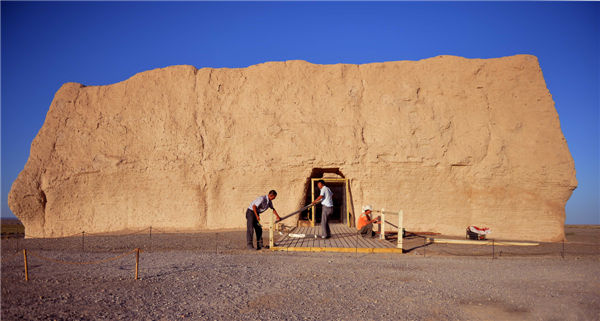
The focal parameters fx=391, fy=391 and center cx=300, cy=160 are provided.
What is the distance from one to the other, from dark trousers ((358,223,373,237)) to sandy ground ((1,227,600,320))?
7.58 ft

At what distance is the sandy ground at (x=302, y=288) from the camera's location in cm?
446

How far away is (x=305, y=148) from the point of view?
14.9 meters

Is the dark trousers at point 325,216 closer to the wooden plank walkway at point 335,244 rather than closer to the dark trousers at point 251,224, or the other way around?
the wooden plank walkway at point 335,244

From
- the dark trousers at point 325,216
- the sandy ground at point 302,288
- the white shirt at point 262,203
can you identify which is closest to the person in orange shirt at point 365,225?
the dark trousers at point 325,216

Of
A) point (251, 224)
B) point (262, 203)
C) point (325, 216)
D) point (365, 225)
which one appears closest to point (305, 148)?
point (365, 225)

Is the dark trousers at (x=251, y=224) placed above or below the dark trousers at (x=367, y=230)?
above

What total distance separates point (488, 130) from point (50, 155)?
1699 cm

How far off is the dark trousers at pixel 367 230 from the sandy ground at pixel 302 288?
2309 millimetres

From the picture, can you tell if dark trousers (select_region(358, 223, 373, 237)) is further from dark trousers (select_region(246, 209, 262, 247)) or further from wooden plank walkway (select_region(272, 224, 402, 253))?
dark trousers (select_region(246, 209, 262, 247))

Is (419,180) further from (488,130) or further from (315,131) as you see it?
(315,131)

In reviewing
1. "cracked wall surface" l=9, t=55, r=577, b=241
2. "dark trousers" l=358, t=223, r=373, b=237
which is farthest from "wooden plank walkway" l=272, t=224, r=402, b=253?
"cracked wall surface" l=9, t=55, r=577, b=241

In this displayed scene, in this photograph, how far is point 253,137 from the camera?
15336 millimetres

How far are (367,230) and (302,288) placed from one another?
5908mm

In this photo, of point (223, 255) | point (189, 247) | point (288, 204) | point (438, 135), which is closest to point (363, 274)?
point (223, 255)
